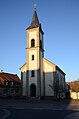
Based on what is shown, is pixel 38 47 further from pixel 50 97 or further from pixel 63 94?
pixel 63 94

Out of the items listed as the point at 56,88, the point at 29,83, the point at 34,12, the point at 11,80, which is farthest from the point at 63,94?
the point at 34,12

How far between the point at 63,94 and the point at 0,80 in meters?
19.0

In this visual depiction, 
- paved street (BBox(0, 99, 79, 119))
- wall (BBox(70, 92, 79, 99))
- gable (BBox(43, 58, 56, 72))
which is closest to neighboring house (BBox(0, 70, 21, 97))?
gable (BBox(43, 58, 56, 72))

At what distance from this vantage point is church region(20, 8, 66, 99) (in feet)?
148

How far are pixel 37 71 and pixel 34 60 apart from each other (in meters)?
3.00

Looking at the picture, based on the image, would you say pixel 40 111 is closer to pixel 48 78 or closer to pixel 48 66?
pixel 48 78

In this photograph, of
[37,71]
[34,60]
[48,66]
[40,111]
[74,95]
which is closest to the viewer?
[40,111]

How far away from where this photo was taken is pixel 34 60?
46562mm

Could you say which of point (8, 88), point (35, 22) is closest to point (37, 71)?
point (35, 22)

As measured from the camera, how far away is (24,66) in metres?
49.3

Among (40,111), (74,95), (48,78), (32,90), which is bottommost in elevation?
(74,95)

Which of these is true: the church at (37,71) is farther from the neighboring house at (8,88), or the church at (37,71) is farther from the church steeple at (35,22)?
the neighboring house at (8,88)

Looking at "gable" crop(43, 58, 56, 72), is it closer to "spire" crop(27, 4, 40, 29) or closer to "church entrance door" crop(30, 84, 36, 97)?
→ "church entrance door" crop(30, 84, 36, 97)

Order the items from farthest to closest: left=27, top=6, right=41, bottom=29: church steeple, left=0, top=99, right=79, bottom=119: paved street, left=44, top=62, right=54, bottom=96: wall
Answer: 1. left=27, top=6, right=41, bottom=29: church steeple
2. left=44, top=62, right=54, bottom=96: wall
3. left=0, top=99, right=79, bottom=119: paved street
